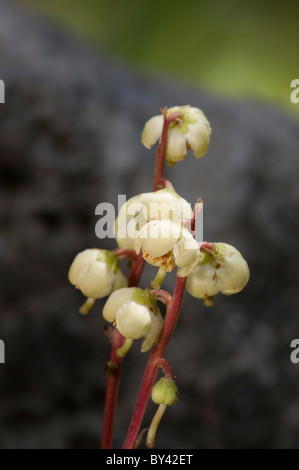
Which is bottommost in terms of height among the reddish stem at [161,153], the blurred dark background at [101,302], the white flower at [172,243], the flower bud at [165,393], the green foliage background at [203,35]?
the flower bud at [165,393]

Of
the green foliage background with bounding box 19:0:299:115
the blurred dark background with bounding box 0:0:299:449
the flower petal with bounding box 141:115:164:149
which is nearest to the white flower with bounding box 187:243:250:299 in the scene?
the flower petal with bounding box 141:115:164:149

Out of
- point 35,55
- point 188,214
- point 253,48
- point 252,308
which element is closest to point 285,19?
point 253,48

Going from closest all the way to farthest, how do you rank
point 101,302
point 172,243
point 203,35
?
point 172,243
point 101,302
point 203,35

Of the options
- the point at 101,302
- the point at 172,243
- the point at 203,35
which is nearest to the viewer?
the point at 172,243

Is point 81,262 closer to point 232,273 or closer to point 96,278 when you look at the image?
point 96,278

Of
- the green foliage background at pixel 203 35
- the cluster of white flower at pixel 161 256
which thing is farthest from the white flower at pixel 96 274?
the green foliage background at pixel 203 35

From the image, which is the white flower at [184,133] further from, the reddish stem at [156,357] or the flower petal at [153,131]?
the reddish stem at [156,357]

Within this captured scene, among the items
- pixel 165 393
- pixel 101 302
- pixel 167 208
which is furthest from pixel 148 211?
pixel 101 302
